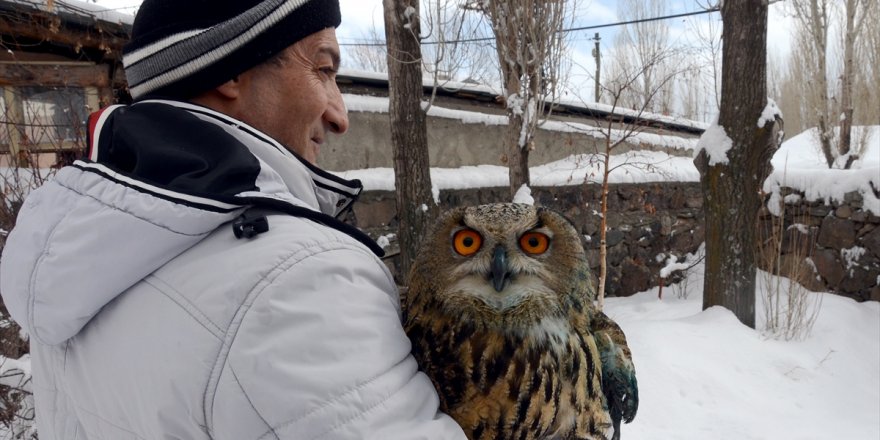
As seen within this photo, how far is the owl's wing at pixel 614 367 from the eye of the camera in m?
1.50

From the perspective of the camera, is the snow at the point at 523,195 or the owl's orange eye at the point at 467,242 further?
the snow at the point at 523,195

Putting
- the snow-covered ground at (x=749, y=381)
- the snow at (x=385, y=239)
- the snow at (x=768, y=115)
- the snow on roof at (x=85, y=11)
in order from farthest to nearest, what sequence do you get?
the snow at (x=385, y=239)
the snow at (x=768, y=115)
the snow on roof at (x=85, y=11)
the snow-covered ground at (x=749, y=381)

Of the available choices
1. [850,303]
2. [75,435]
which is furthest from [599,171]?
[75,435]

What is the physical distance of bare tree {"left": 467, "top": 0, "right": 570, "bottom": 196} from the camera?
5.64 meters

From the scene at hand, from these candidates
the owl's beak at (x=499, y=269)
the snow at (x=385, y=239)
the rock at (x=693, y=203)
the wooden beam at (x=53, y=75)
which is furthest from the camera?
the rock at (x=693, y=203)

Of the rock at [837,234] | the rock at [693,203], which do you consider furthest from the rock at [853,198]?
the rock at [693,203]

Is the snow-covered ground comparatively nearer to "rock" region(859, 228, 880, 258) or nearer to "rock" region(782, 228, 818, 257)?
"rock" region(859, 228, 880, 258)

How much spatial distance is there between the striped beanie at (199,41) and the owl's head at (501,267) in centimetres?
63

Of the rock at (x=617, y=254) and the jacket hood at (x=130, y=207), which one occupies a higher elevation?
the jacket hood at (x=130, y=207)

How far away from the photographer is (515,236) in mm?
1392

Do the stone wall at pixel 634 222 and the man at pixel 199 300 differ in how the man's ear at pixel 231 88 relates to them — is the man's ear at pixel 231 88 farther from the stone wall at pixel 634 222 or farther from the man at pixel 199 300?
the stone wall at pixel 634 222

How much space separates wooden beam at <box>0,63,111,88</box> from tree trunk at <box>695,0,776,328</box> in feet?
20.8

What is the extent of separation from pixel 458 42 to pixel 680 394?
4390 millimetres

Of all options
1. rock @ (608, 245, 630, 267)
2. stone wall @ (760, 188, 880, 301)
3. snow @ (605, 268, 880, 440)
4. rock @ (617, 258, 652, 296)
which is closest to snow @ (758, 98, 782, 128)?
snow @ (605, 268, 880, 440)
